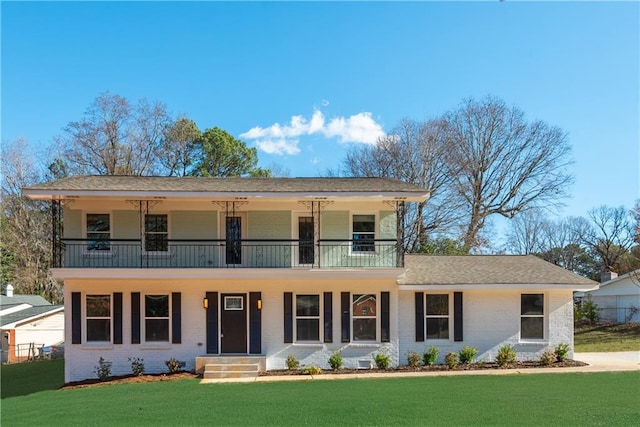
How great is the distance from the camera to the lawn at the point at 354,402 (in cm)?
1074

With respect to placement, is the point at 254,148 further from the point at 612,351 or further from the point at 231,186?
the point at 612,351

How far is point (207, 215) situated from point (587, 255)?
46.7 m

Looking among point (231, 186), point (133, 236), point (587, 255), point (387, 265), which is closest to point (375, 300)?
point (387, 265)

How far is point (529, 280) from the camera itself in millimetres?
18109

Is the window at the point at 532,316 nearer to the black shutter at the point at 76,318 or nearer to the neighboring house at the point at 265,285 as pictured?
the neighboring house at the point at 265,285

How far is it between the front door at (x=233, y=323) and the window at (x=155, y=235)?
2816mm

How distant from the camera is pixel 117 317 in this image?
684 inches

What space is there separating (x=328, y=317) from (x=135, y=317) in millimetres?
6534

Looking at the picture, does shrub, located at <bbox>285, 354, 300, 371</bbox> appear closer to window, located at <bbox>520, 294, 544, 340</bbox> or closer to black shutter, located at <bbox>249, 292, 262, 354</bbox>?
black shutter, located at <bbox>249, 292, 262, 354</bbox>

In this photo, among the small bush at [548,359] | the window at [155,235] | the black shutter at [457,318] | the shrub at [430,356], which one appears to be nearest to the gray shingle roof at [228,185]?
the window at [155,235]

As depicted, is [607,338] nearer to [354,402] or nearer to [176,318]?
[354,402]

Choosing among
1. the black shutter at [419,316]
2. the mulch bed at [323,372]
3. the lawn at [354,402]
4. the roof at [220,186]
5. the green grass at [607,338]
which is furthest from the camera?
the green grass at [607,338]

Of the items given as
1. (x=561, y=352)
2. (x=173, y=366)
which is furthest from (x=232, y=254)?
(x=561, y=352)

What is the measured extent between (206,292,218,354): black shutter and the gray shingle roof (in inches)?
145
